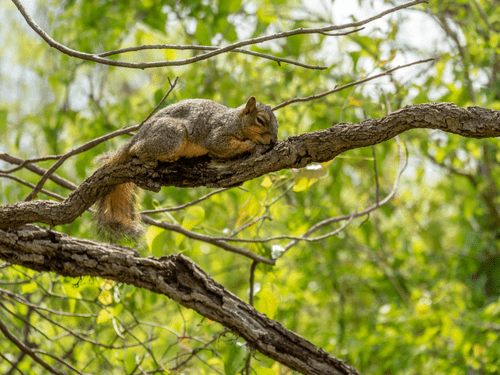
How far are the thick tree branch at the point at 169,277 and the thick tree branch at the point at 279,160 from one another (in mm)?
103

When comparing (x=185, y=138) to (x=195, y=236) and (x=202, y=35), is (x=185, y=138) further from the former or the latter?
(x=202, y=35)

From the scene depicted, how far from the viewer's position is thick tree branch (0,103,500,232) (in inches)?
→ 64.2

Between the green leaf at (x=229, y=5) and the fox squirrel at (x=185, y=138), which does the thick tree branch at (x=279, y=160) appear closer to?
the fox squirrel at (x=185, y=138)

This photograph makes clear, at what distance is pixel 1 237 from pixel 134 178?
0.59 metres

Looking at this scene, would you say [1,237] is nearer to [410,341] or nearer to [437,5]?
[410,341]

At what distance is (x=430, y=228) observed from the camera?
5961 millimetres

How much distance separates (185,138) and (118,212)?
47cm

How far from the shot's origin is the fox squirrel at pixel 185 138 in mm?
2246

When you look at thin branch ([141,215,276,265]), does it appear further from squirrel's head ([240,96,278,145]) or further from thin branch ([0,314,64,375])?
thin branch ([0,314,64,375])

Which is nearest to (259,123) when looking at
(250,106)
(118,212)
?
(250,106)

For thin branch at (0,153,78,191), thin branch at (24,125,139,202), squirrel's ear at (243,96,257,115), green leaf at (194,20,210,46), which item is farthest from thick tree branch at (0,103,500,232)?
green leaf at (194,20,210,46)

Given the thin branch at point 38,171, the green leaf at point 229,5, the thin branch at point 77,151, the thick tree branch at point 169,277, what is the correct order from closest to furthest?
the thick tree branch at point 169,277 < the thin branch at point 77,151 < the thin branch at point 38,171 < the green leaf at point 229,5

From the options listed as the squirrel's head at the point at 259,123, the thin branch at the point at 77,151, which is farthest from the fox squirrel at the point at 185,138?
A: the thin branch at the point at 77,151

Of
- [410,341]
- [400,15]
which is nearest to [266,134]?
[410,341]
